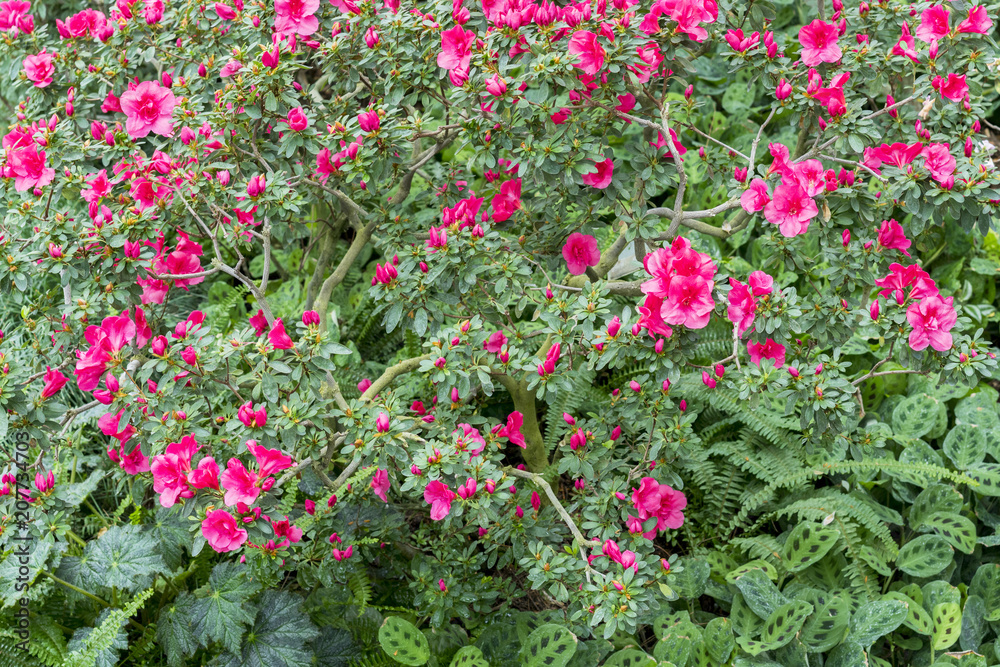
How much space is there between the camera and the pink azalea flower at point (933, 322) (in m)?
1.74

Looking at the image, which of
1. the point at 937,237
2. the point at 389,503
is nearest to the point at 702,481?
the point at 389,503

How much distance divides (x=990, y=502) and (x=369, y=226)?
7.28ft

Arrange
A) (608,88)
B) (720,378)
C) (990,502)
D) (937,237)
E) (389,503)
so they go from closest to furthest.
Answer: (608,88) < (720,378) < (389,503) < (990,502) < (937,237)

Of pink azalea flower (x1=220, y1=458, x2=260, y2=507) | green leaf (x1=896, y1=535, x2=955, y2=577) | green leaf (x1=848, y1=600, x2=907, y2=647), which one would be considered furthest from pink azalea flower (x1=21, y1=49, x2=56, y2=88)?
green leaf (x1=896, y1=535, x2=955, y2=577)

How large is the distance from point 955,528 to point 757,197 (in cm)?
141

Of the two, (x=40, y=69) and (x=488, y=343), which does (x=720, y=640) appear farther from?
(x=40, y=69)

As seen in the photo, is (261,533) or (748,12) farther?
(748,12)

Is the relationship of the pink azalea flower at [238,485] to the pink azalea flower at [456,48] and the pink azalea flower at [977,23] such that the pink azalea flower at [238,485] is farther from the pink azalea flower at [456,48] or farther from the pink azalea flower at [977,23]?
the pink azalea flower at [977,23]

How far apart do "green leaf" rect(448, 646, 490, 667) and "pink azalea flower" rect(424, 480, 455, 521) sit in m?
0.48

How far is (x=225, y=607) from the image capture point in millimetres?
2203

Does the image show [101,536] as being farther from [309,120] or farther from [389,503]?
[309,120]

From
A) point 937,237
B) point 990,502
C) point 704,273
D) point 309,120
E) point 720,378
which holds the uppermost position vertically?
point 309,120

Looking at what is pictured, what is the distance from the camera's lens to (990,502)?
2695mm

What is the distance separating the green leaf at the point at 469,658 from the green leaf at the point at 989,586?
1.48 meters
